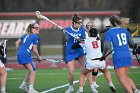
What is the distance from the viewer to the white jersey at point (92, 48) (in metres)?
14.7

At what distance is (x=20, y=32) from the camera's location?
2631cm

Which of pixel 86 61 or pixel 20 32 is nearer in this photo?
pixel 86 61

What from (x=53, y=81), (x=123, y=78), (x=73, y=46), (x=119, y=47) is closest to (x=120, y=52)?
(x=119, y=47)

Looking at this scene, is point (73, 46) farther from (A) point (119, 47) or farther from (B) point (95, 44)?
(A) point (119, 47)

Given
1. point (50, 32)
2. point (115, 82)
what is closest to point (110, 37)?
point (115, 82)

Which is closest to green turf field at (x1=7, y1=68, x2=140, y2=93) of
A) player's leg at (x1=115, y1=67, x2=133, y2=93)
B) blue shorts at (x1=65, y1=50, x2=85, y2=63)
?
blue shorts at (x1=65, y1=50, x2=85, y2=63)

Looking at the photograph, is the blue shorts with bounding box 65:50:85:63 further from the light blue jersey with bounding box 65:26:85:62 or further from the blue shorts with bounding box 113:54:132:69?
the blue shorts with bounding box 113:54:132:69

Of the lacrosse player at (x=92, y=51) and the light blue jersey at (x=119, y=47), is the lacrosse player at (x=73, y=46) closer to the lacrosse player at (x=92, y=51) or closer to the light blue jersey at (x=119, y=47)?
the lacrosse player at (x=92, y=51)

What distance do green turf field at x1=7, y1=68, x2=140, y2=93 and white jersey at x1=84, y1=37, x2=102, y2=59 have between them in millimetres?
1599

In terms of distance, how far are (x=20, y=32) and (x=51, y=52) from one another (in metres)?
1.61

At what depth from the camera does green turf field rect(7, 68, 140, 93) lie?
16.5 meters

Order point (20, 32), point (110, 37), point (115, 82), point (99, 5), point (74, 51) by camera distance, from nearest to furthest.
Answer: point (110, 37), point (74, 51), point (115, 82), point (20, 32), point (99, 5)

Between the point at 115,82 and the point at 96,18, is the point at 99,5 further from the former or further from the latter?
the point at 115,82

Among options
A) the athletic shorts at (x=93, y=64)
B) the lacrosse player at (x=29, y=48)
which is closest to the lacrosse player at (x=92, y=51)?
the athletic shorts at (x=93, y=64)
